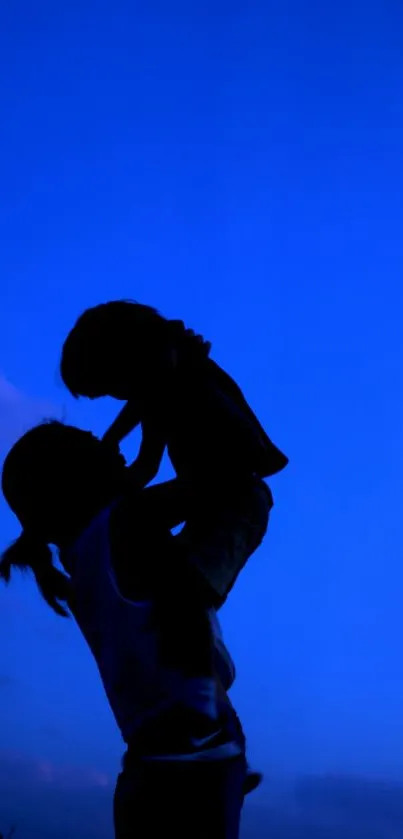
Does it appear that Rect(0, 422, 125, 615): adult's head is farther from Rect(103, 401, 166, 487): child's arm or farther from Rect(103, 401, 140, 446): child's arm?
Rect(103, 401, 140, 446): child's arm

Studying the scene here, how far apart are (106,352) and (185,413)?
0.37 metres

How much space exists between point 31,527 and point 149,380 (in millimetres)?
828

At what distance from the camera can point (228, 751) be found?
1.94 m

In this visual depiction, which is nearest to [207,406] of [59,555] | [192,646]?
[59,555]

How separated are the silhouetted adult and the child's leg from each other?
9cm

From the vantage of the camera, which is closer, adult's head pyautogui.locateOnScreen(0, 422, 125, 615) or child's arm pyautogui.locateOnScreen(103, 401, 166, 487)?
adult's head pyautogui.locateOnScreen(0, 422, 125, 615)

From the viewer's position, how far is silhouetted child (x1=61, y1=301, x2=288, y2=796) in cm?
263

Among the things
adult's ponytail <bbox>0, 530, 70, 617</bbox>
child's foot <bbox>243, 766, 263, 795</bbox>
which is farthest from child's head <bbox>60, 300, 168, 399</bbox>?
child's foot <bbox>243, 766, 263, 795</bbox>

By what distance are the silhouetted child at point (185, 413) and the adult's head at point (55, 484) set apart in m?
0.34

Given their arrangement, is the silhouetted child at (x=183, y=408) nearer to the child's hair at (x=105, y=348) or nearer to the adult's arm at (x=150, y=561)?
the child's hair at (x=105, y=348)

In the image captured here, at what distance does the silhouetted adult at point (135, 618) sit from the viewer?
1886 millimetres

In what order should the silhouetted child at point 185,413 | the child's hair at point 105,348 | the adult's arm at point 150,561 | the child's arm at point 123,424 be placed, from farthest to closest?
the child's arm at point 123,424 < the child's hair at point 105,348 < the silhouetted child at point 185,413 < the adult's arm at point 150,561

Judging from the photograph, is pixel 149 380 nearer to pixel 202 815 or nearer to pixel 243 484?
pixel 243 484

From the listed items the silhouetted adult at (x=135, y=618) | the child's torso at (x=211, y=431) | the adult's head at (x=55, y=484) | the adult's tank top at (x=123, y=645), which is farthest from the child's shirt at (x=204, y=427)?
the adult's tank top at (x=123, y=645)
